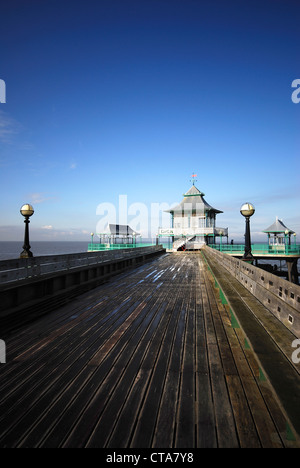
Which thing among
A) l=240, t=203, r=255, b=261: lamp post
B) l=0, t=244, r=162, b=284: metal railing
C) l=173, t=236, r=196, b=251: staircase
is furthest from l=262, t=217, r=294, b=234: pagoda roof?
l=0, t=244, r=162, b=284: metal railing

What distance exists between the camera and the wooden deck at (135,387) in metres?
2.34

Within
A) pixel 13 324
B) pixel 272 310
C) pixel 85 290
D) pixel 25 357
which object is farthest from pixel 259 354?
pixel 85 290

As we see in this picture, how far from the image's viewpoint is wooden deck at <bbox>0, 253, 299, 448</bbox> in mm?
2338

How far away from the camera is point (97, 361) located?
3.80m

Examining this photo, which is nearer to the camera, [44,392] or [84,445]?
[84,445]

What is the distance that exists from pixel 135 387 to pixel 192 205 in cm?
4291

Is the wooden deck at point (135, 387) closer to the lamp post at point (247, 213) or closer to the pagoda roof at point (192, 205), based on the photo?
the lamp post at point (247, 213)

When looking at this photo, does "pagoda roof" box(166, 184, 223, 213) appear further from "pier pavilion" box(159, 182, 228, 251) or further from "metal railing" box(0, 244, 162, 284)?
"metal railing" box(0, 244, 162, 284)

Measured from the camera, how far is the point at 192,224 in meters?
44.3

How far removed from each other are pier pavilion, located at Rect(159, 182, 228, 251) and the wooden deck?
32.7m

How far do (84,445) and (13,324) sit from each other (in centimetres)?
404

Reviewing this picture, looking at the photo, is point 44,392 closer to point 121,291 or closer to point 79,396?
point 79,396

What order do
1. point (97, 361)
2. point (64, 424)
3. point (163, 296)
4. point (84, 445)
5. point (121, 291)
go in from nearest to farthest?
1. point (84, 445)
2. point (64, 424)
3. point (97, 361)
4. point (163, 296)
5. point (121, 291)

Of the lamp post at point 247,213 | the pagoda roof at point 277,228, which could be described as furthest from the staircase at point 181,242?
the lamp post at point 247,213
